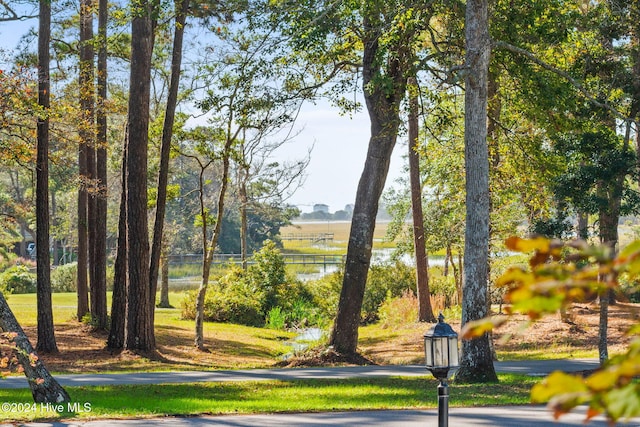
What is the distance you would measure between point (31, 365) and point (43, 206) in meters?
9.82

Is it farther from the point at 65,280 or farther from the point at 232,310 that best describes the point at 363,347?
the point at 65,280

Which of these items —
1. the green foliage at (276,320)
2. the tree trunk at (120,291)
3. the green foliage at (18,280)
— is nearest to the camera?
the tree trunk at (120,291)

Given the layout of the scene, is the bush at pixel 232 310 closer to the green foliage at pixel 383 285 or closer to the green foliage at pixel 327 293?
the green foliage at pixel 327 293

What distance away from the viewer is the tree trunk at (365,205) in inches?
757

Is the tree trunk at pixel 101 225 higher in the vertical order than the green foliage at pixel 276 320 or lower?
higher

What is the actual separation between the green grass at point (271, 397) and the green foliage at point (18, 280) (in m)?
29.7

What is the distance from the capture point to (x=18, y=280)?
140ft

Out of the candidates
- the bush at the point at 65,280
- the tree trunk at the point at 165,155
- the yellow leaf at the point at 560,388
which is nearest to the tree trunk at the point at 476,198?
the tree trunk at the point at 165,155

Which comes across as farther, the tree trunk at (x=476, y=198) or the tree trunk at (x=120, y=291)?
the tree trunk at (x=120, y=291)

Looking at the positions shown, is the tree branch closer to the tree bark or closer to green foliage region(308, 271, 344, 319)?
the tree bark

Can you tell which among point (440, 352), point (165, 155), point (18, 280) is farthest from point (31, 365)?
point (18, 280)

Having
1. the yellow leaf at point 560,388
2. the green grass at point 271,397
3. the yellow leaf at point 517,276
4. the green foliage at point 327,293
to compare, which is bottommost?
the green grass at point 271,397

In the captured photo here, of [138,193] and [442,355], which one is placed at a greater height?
[138,193]

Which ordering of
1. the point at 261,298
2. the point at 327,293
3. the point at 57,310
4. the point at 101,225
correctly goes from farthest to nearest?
the point at 327,293
the point at 57,310
the point at 261,298
the point at 101,225
